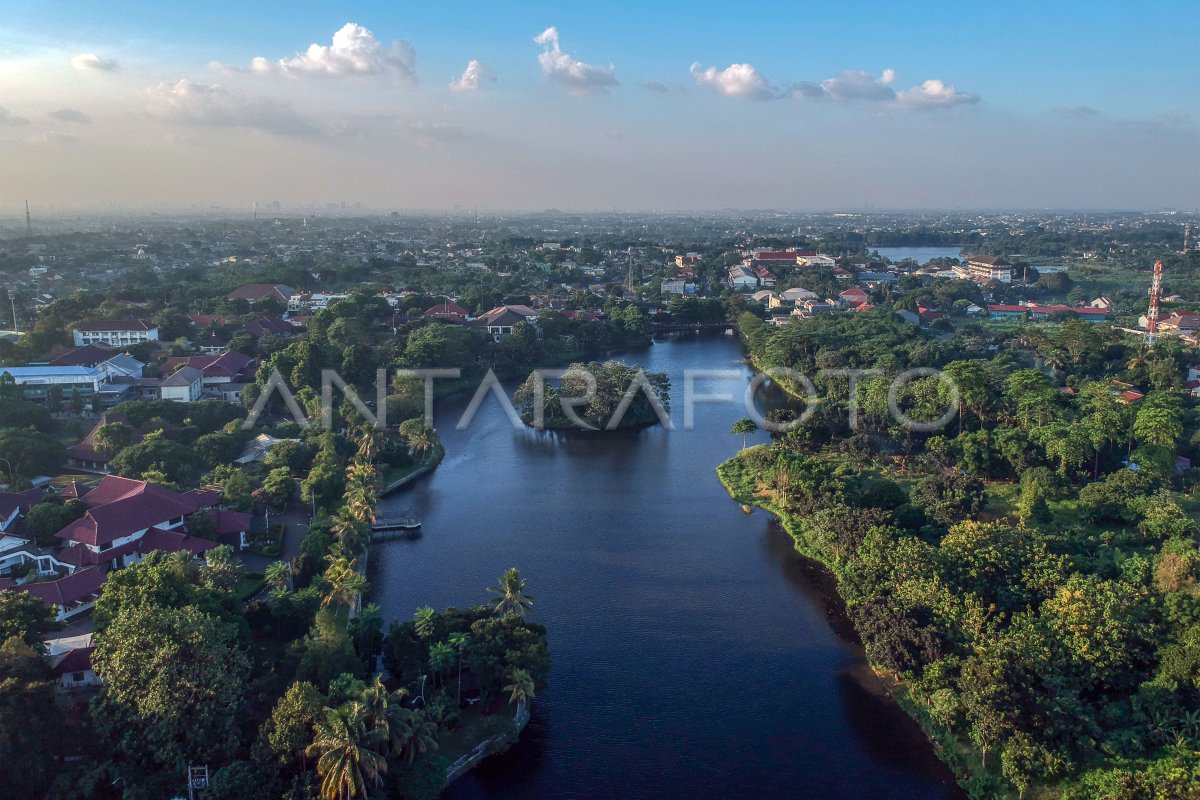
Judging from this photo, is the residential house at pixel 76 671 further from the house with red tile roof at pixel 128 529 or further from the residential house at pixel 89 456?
the residential house at pixel 89 456

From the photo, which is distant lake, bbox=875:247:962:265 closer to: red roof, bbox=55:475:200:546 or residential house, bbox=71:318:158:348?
residential house, bbox=71:318:158:348

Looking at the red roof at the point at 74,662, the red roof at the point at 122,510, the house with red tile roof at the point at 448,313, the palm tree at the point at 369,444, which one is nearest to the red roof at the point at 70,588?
the red roof at the point at 122,510

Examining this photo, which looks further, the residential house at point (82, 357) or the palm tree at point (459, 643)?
the residential house at point (82, 357)

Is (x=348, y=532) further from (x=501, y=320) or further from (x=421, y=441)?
(x=501, y=320)

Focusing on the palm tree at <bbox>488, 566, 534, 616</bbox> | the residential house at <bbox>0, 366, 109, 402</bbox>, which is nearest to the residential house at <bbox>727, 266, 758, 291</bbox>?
the residential house at <bbox>0, 366, 109, 402</bbox>

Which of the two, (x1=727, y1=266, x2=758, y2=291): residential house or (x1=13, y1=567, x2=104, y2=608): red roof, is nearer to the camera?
(x1=13, y1=567, x2=104, y2=608): red roof
